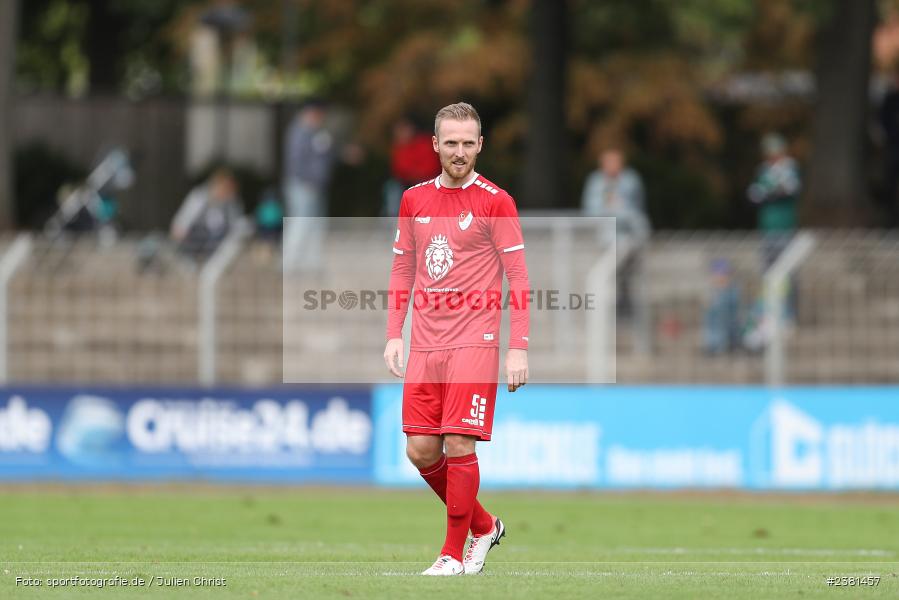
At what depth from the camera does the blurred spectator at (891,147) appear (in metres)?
22.6

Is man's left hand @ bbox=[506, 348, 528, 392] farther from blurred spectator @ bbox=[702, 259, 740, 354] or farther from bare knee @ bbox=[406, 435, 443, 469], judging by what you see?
blurred spectator @ bbox=[702, 259, 740, 354]

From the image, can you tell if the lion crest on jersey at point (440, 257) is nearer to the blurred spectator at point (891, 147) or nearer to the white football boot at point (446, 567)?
the white football boot at point (446, 567)

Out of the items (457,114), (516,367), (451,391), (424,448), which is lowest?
(424,448)

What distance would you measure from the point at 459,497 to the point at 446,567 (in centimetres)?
38

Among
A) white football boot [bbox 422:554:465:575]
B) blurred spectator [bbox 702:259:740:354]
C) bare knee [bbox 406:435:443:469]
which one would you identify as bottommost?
white football boot [bbox 422:554:465:575]

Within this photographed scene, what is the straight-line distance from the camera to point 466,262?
31.1ft

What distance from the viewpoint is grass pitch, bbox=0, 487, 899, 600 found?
8.87m

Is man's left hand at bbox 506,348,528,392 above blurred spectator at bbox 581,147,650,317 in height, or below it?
below

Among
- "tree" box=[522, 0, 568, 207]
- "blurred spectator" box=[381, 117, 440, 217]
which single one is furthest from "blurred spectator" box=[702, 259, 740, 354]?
"tree" box=[522, 0, 568, 207]

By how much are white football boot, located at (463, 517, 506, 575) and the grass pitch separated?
0.74 feet

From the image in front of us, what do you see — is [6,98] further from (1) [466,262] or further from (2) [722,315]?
(1) [466,262]

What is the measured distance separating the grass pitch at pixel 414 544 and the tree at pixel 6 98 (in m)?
7.22

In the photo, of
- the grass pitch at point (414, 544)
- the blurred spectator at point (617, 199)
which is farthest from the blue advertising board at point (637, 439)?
the blurred spectator at point (617, 199)

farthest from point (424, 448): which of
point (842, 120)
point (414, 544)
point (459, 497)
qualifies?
point (842, 120)
